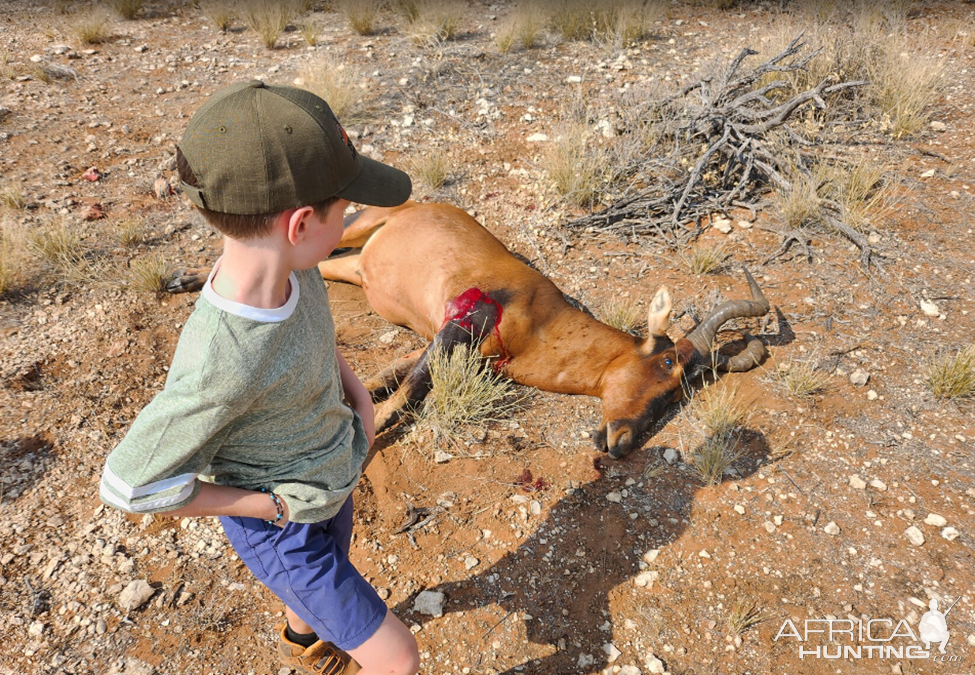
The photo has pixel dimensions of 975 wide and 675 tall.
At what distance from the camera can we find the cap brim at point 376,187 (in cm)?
186

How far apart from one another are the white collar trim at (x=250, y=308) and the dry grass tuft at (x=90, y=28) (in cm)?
936

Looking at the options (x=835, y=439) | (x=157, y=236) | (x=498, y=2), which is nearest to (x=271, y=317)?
(x=835, y=439)

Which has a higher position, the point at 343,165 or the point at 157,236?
the point at 343,165

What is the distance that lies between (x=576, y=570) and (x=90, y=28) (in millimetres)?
9630

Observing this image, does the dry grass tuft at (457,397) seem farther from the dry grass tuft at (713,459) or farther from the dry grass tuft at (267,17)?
the dry grass tuft at (267,17)

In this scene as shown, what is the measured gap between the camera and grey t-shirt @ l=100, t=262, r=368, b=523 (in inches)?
64.9

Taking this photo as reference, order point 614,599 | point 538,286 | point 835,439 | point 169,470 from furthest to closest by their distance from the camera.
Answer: point 538,286 < point 835,439 < point 614,599 < point 169,470

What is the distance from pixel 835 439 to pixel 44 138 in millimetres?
7911

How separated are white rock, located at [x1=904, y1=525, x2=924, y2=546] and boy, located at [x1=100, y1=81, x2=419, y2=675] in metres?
3.01

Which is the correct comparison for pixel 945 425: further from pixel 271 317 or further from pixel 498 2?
pixel 498 2

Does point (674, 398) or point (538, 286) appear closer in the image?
point (674, 398)

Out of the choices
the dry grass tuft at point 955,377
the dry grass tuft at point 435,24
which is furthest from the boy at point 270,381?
the dry grass tuft at point 435,24

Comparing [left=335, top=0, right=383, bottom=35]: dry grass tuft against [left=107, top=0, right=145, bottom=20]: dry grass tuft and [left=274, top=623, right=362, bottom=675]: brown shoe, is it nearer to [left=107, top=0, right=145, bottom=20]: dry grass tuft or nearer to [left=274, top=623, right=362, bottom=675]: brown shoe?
[left=107, top=0, right=145, bottom=20]: dry grass tuft

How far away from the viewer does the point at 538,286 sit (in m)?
5.13
